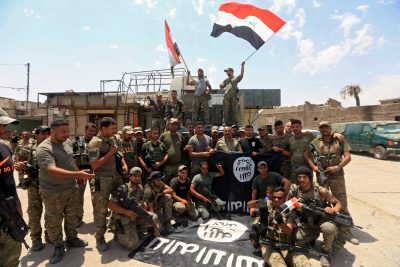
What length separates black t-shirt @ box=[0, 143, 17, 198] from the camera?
245cm

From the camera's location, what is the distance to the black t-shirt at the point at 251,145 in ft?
18.5

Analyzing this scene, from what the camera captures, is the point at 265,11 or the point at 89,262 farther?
the point at 265,11

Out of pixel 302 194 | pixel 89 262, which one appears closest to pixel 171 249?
pixel 89 262

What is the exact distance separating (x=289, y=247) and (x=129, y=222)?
8.01 ft

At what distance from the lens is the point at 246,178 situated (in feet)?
18.2

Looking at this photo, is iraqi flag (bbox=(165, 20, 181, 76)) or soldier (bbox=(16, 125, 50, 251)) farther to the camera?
iraqi flag (bbox=(165, 20, 181, 76))

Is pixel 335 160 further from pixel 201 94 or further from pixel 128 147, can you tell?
pixel 201 94

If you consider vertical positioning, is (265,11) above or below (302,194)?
above

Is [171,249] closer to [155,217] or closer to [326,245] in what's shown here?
[155,217]

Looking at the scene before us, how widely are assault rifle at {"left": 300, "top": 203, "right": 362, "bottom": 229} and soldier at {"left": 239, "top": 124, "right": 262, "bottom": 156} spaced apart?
1.99 m

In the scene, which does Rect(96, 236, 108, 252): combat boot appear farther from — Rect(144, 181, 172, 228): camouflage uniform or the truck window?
the truck window

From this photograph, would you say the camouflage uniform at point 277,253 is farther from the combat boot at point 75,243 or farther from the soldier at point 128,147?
the soldier at point 128,147

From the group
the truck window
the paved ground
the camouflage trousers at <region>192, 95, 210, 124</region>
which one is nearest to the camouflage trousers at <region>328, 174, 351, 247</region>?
the paved ground

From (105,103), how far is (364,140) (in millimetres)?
15565
